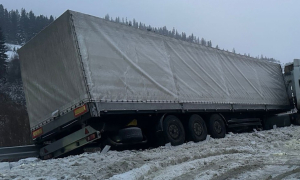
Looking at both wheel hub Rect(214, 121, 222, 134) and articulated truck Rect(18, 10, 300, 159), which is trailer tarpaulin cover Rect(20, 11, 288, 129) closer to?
articulated truck Rect(18, 10, 300, 159)

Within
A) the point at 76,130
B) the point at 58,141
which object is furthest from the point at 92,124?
the point at 58,141

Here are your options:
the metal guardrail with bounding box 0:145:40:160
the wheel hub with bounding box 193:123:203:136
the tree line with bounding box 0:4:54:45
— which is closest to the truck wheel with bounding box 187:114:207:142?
the wheel hub with bounding box 193:123:203:136

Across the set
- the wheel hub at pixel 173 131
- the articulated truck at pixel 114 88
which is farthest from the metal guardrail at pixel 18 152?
the wheel hub at pixel 173 131

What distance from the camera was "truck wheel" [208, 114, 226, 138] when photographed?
464 inches

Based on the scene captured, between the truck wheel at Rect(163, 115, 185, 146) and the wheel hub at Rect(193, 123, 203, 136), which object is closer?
the truck wheel at Rect(163, 115, 185, 146)

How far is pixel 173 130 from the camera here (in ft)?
33.1

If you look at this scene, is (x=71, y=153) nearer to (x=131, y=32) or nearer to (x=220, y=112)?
(x=131, y=32)

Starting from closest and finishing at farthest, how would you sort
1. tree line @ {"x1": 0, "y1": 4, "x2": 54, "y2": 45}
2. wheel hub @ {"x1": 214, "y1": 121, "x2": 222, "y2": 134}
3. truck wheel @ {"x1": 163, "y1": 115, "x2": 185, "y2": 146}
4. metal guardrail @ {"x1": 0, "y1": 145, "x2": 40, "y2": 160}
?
metal guardrail @ {"x1": 0, "y1": 145, "x2": 40, "y2": 160}, truck wheel @ {"x1": 163, "y1": 115, "x2": 185, "y2": 146}, wheel hub @ {"x1": 214, "y1": 121, "x2": 222, "y2": 134}, tree line @ {"x1": 0, "y1": 4, "x2": 54, "y2": 45}

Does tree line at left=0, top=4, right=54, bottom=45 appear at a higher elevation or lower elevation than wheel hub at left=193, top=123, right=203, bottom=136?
higher

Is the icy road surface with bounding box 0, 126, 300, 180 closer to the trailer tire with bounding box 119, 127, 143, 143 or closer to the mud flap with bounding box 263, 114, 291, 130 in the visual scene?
the trailer tire with bounding box 119, 127, 143, 143

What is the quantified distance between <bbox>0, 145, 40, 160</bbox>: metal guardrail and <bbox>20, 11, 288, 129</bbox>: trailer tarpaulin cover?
2.32 ft

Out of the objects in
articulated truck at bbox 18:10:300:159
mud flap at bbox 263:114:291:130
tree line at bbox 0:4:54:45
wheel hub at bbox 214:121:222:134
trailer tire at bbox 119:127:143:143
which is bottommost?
mud flap at bbox 263:114:291:130

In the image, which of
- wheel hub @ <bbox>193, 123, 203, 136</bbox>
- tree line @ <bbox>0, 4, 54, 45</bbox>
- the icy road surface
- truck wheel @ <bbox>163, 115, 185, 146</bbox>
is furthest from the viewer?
tree line @ <bbox>0, 4, 54, 45</bbox>

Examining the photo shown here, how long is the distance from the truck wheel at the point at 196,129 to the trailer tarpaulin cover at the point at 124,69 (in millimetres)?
624
